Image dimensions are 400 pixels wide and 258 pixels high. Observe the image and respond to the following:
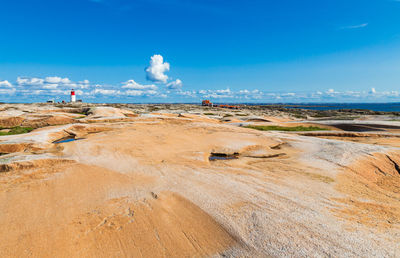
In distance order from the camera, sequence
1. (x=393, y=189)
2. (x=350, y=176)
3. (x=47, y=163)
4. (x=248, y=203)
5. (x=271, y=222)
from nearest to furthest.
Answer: (x=271, y=222), (x=248, y=203), (x=393, y=189), (x=350, y=176), (x=47, y=163)

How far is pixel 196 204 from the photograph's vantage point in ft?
17.7

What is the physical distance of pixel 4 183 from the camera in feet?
21.4

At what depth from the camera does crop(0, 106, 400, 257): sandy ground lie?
398 centimetres

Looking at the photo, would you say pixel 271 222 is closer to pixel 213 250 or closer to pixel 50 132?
pixel 213 250

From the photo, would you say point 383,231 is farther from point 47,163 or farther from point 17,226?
point 47,163

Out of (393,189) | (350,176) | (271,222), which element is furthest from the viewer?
(350,176)

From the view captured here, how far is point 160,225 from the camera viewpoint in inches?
182

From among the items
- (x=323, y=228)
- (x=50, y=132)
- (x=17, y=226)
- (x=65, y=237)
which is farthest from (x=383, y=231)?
(x=50, y=132)

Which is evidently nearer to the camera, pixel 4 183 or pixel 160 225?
pixel 160 225

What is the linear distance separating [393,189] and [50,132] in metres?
17.7

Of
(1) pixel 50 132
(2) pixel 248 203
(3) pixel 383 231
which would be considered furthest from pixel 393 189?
(1) pixel 50 132

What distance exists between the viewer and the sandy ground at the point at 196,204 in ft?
13.1

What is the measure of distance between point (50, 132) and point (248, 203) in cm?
1395

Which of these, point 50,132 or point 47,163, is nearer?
point 47,163
